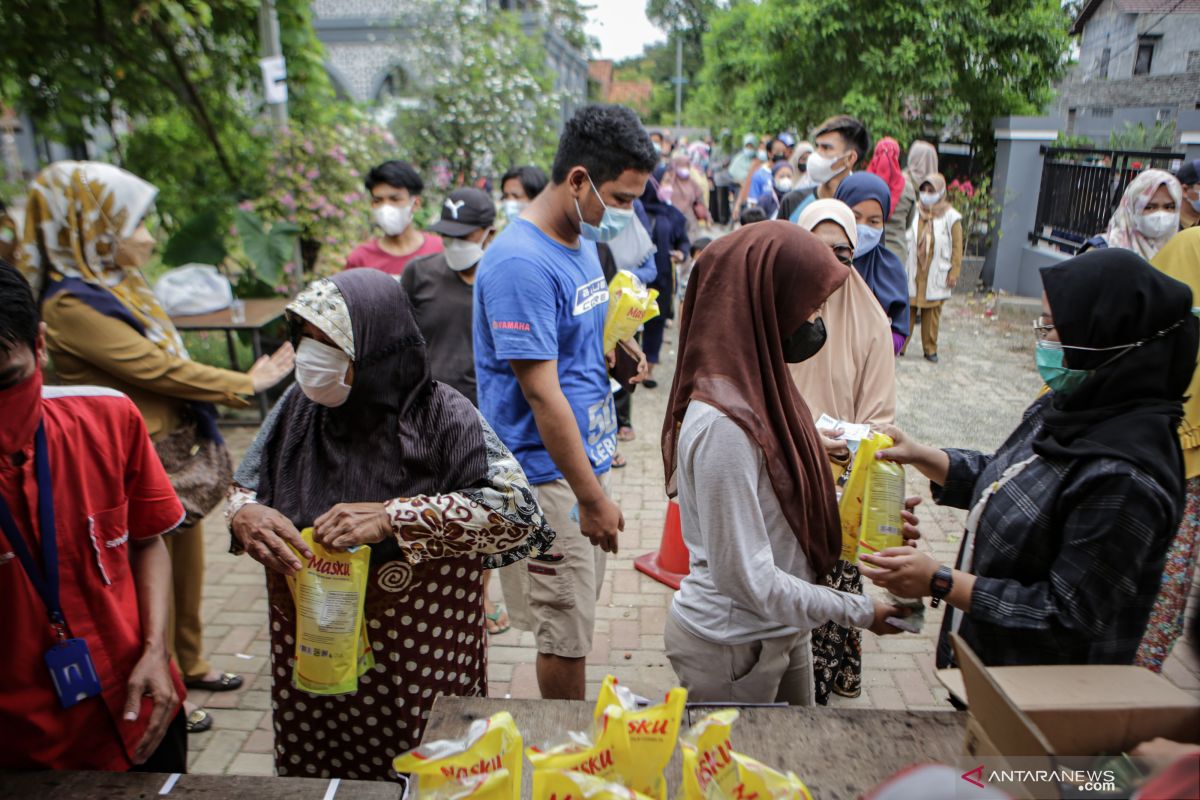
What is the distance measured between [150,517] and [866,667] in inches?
122

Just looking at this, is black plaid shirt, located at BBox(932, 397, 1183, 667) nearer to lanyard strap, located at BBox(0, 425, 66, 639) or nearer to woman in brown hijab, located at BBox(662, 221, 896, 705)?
woman in brown hijab, located at BBox(662, 221, 896, 705)

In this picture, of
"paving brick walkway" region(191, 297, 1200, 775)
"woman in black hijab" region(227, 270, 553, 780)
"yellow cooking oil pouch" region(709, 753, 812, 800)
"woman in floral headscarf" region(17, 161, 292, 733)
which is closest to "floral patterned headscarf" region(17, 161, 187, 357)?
"woman in floral headscarf" region(17, 161, 292, 733)

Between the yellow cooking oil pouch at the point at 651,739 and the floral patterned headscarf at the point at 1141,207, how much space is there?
4.84m

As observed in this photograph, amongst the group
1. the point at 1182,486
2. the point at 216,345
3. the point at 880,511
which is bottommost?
the point at 216,345

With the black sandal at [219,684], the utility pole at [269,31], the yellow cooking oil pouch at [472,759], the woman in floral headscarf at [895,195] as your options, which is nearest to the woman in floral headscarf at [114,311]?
the black sandal at [219,684]

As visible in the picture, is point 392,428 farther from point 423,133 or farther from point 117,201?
point 423,133

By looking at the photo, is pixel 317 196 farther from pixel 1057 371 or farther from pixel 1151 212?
pixel 1057 371

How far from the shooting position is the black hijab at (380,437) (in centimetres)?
208

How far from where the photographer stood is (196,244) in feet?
22.9

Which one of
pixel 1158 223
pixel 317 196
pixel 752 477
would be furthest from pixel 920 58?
pixel 752 477

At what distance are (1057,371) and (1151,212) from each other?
383cm

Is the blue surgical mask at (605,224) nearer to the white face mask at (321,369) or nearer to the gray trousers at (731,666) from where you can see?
the white face mask at (321,369)

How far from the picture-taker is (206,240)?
7012 mm

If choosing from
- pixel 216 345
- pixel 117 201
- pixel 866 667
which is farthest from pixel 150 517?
pixel 216 345
